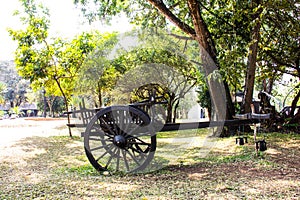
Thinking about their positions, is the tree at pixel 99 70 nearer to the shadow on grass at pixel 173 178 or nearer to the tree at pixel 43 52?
the tree at pixel 43 52

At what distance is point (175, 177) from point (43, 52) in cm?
726

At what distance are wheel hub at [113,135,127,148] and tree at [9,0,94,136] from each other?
609 centimetres

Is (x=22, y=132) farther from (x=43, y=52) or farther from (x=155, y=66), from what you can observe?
(x=155, y=66)

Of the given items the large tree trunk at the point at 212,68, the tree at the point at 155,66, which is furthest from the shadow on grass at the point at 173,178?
the tree at the point at 155,66

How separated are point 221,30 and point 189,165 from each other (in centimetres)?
378

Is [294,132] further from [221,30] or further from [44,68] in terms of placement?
[44,68]

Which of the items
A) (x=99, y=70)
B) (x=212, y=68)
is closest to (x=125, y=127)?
(x=212, y=68)

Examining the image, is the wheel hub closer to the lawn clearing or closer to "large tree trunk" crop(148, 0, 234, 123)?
the lawn clearing

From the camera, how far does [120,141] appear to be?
4840 mm

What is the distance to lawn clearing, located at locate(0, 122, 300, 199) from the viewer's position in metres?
3.88

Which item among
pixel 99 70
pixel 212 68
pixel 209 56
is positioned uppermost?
pixel 99 70

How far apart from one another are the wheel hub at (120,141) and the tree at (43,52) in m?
6.09

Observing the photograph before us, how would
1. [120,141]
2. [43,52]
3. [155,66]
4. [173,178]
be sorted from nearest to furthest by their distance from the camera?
[173,178], [120,141], [43,52], [155,66]

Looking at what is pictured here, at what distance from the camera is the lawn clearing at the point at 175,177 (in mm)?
3879
